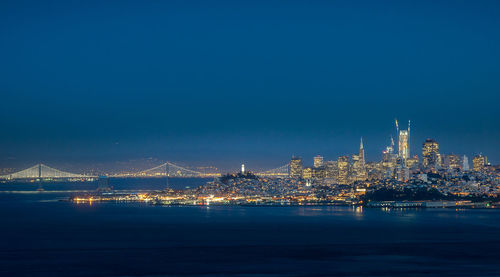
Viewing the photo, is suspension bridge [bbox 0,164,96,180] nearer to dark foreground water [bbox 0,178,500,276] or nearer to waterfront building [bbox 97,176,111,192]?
waterfront building [bbox 97,176,111,192]

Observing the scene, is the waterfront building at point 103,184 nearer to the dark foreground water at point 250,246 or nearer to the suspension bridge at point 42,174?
the suspension bridge at point 42,174

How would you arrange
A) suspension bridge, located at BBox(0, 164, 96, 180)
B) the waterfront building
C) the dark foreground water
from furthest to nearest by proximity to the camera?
suspension bridge, located at BBox(0, 164, 96, 180) → the waterfront building → the dark foreground water

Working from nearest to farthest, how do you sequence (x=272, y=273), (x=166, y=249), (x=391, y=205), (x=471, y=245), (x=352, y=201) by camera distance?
(x=272, y=273)
(x=166, y=249)
(x=471, y=245)
(x=391, y=205)
(x=352, y=201)

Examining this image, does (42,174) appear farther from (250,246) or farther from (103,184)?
(250,246)

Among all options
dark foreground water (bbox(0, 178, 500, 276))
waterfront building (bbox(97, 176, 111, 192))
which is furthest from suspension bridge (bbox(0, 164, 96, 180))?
dark foreground water (bbox(0, 178, 500, 276))

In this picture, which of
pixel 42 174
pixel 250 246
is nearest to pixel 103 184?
pixel 42 174

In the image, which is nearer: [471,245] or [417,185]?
[471,245]

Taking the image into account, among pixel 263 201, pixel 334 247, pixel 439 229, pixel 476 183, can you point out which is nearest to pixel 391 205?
pixel 263 201

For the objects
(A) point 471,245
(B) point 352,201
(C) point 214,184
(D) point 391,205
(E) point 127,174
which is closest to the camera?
(A) point 471,245

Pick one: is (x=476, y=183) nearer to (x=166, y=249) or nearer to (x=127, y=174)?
(x=127, y=174)
